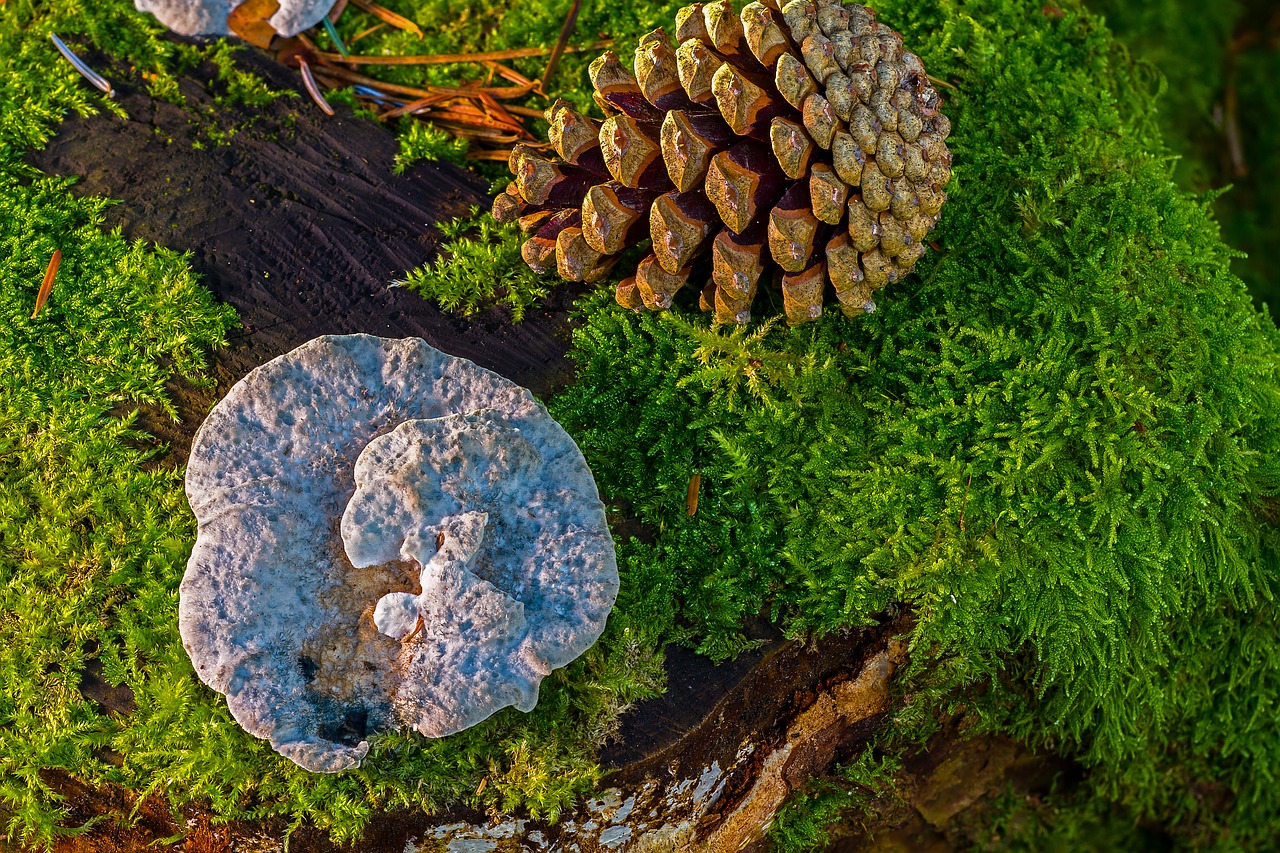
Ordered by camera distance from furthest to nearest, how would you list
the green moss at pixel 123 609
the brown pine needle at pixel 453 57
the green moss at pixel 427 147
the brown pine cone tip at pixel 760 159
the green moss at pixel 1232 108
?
the green moss at pixel 1232 108, the brown pine needle at pixel 453 57, the green moss at pixel 427 147, the green moss at pixel 123 609, the brown pine cone tip at pixel 760 159

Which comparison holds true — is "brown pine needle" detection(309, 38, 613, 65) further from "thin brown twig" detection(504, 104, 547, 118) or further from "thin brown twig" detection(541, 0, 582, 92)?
"thin brown twig" detection(504, 104, 547, 118)

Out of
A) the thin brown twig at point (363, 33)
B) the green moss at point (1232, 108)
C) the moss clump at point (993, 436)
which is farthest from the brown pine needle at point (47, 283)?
the green moss at point (1232, 108)

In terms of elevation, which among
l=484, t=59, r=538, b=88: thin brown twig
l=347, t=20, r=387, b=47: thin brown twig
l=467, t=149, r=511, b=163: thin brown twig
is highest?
l=347, t=20, r=387, b=47: thin brown twig

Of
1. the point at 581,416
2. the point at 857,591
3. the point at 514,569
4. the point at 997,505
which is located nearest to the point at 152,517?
the point at 514,569

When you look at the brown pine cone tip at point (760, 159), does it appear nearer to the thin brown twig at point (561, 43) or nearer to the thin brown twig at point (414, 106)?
the thin brown twig at point (561, 43)

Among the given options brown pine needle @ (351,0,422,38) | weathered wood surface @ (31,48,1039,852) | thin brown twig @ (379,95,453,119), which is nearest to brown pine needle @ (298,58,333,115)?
weathered wood surface @ (31,48,1039,852)

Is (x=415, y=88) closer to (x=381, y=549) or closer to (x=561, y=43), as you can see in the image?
Result: (x=561, y=43)

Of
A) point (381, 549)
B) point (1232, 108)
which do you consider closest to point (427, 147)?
point (381, 549)

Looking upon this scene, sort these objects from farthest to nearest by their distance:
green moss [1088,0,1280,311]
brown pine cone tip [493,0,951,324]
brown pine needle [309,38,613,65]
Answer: green moss [1088,0,1280,311]
brown pine needle [309,38,613,65]
brown pine cone tip [493,0,951,324]
